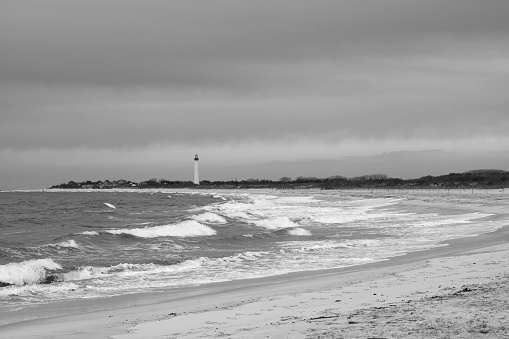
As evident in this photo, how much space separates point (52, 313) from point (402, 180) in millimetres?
148149

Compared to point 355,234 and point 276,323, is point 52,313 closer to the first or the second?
point 276,323

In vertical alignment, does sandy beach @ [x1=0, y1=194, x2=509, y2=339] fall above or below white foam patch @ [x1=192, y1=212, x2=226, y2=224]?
above

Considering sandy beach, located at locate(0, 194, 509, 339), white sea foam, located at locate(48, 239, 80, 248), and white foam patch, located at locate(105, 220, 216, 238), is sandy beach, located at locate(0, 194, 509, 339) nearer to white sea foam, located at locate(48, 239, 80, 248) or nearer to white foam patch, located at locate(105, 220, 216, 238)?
white sea foam, located at locate(48, 239, 80, 248)

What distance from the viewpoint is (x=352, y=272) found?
1516 cm

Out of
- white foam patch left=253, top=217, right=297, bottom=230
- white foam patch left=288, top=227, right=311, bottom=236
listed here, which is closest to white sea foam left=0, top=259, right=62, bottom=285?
white foam patch left=288, top=227, right=311, bottom=236

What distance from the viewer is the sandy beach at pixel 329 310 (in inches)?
291

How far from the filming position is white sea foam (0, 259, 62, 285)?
16.0m

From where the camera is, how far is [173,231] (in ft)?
105

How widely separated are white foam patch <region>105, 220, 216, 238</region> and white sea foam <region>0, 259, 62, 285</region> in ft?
38.2

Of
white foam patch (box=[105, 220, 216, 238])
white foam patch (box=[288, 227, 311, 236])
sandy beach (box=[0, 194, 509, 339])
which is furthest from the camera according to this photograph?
white foam patch (box=[105, 220, 216, 238])

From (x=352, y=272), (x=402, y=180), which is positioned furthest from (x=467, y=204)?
(x=402, y=180)

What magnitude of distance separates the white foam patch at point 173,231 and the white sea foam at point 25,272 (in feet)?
38.2

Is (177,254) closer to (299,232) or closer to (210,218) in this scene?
(299,232)

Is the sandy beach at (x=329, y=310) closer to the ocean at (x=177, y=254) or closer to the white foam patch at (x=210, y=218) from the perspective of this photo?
the ocean at (x=177, y=254)
